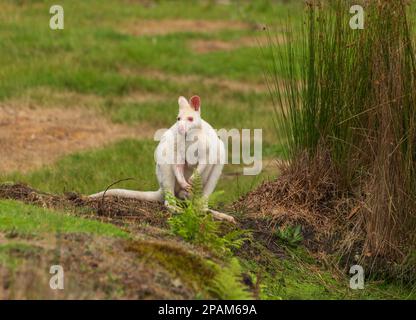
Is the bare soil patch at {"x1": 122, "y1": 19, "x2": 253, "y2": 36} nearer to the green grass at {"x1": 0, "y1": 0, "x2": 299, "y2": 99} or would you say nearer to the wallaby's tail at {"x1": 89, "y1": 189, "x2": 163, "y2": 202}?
the green grass at {"x1": 0, "y1": 0, "x2": 299, "y2": 99}

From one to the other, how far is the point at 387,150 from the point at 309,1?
1.46 metres

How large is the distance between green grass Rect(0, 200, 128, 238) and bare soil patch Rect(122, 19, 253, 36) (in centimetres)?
1164

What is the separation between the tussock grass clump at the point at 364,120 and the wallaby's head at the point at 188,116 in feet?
3.61

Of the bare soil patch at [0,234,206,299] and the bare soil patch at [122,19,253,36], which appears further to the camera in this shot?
the bare soil patch at [122,19,253,36]

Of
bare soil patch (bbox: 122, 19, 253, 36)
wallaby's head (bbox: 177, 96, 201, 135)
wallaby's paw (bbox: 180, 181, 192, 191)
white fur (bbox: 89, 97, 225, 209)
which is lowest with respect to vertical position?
wallaby's paw (bbox: 180, 181, 192, 191)

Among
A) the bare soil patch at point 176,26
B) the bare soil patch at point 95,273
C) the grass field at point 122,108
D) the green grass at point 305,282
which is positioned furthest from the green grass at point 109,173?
the bare soil patch at point 176,26

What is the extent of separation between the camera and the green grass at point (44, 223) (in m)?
6.48

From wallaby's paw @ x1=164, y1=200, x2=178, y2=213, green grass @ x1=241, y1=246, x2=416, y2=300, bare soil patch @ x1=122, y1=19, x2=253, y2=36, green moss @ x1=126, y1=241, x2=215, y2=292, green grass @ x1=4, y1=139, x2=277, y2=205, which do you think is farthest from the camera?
bare soil patch @ x1=122, y1=19, x2=253, y2=36

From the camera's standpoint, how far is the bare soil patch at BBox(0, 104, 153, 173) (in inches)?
473

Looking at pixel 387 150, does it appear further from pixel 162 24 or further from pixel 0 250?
pixel 162 24

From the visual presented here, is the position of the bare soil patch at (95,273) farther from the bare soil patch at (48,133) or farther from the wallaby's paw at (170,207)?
the bare soil patch at (48,133)

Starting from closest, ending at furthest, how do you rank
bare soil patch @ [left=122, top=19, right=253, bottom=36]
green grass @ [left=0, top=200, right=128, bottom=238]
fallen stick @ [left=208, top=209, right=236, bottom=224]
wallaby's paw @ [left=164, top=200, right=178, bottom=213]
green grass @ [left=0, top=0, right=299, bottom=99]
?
green grass @ [left=0, top=200, right=128, bottom=238] → wallaby's paw @ [left=164, top=200, right=178, bottom=213] → fallen stick @ [left=208, top=209, right=236, bottom=224] → green grass @ [left=0, top=0, right=299, bottom=99] → bare soil patch @ [left=122, top=19, right=253, bottom=36]

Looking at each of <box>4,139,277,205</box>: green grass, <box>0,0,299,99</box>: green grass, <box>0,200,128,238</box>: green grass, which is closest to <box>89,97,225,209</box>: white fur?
<box>0,200,128,238</box>: green grass
